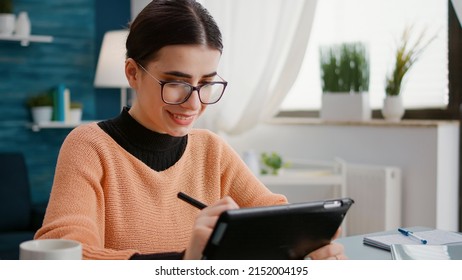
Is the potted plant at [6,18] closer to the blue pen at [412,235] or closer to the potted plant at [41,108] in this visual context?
the potted plant at [41,108]

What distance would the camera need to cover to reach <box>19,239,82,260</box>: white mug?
0.79m

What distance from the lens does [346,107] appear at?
3.36m

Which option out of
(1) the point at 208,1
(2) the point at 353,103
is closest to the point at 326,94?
(2) the point at 353,103

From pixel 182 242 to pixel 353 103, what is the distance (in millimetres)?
2076

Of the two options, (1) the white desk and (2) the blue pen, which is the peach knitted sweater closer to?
(1) the white desk

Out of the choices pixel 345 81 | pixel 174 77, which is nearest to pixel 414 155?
pixel 345 81

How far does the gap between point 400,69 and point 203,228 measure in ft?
7.76

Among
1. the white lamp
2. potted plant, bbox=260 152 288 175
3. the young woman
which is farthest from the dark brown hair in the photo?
the white lamp

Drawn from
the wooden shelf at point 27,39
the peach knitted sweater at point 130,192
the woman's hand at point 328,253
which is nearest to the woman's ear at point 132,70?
the peach knitted sweater at point 130,192

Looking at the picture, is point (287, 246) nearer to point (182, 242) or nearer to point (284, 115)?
point (182, 242)

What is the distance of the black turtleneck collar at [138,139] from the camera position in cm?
143

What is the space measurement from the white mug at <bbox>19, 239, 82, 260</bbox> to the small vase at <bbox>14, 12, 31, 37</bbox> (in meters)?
3.22

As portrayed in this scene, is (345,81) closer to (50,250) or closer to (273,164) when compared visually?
(273,164)

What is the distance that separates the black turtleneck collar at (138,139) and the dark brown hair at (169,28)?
16 centimetres
